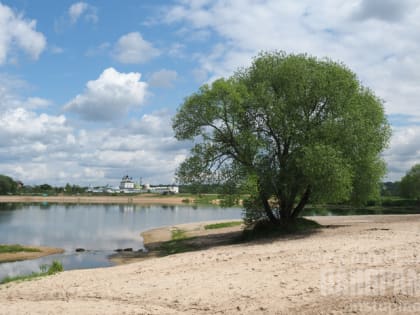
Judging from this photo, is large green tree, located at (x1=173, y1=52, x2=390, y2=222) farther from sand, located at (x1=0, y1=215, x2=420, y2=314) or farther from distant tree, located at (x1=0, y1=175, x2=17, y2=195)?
distant tree, located at (x1=0, y1=175, x2=17, y2=195)

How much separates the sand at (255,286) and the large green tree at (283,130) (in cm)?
877

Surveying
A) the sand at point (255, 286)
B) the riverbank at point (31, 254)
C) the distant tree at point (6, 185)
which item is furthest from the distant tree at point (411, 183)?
the distant tree at point (6, 185)

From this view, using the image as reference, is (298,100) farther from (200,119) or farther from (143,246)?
(143,246)

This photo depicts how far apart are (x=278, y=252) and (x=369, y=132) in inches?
526

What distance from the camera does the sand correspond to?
12.9 meters

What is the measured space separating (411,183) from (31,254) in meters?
92.3

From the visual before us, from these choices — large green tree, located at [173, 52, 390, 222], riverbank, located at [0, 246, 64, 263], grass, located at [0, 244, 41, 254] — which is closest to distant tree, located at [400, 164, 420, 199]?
large green tree, located at [173, 52, 390, 222]

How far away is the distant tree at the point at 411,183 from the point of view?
102938 millimetres

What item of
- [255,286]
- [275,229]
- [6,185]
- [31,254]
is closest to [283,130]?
[275,229]

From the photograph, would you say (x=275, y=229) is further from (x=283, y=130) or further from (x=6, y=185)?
(x=6, y=185)

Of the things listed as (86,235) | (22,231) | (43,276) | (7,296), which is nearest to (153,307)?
(7,296)

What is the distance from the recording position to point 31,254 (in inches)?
1430

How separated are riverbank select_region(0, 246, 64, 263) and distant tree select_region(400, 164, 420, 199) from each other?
88.1 metres

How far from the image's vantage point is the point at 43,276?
22.3 meters
